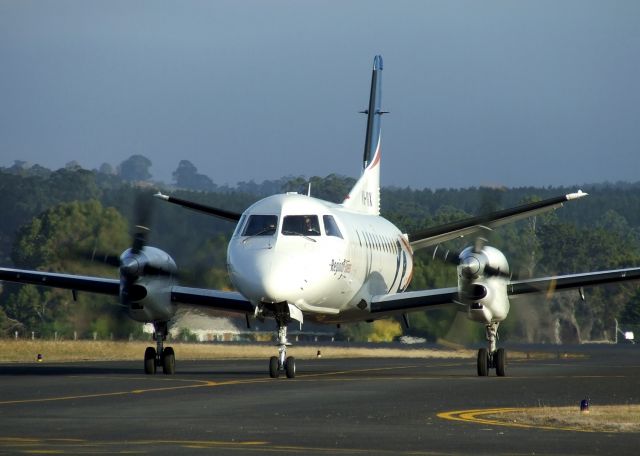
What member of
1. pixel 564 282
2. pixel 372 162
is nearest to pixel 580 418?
pixel 564 282

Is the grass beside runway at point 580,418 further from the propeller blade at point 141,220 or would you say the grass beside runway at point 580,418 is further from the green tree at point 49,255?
the green tree at point 49,255

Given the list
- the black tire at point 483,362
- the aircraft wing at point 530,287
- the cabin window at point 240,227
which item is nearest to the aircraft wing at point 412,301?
the aircraft wing at point 530,287

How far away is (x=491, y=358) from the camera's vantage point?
28.1 m

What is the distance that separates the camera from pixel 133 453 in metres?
12.3

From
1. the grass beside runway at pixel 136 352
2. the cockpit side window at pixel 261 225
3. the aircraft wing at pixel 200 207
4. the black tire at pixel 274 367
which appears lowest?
the black tire at pixel 274 367

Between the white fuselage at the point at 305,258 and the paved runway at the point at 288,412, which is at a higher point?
the white fuselage at the point at 305,258

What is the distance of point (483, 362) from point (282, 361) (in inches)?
192

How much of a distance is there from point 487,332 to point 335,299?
3.58 metres

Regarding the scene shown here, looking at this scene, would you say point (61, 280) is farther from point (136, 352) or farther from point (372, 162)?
point (136, 352)

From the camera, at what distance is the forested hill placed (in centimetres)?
3228

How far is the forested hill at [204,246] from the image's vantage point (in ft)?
106

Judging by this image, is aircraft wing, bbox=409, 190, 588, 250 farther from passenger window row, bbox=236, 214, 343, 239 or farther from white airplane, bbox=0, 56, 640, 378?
passenger window row, bbox=236, 214, 343, 239

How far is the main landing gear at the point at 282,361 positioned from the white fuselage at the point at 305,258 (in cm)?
58

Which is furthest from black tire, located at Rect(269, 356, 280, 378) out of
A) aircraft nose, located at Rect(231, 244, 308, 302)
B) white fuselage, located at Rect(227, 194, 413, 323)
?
aircraft nose, located at Rect(231, 244, 308, 302)
